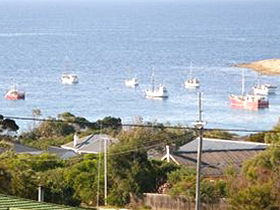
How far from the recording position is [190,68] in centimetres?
7200

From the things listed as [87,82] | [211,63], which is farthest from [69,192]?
[211,63]

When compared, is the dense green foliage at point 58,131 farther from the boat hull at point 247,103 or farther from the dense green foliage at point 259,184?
the boat hull at point 247,103

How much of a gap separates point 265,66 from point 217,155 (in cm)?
5024

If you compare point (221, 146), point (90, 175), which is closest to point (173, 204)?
point (90, 175)

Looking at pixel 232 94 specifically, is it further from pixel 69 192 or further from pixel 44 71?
pixel 69 192

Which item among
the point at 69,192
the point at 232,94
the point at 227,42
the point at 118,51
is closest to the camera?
the point at 69,192

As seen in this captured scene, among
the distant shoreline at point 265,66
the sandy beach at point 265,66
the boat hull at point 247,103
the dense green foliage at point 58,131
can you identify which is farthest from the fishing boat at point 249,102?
the sandy beach at point 265,66

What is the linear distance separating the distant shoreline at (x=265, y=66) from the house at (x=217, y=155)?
144ft

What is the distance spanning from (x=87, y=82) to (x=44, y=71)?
846 centimetres

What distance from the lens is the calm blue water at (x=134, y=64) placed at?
49.5m

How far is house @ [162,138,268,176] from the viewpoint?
23.1 m

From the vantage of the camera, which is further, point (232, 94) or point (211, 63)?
point (211, 63)

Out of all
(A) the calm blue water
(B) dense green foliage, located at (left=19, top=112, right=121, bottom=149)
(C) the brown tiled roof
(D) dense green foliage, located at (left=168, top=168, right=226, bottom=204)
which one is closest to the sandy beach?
(A) the calm blue water

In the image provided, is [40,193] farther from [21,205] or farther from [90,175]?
[21,205]
